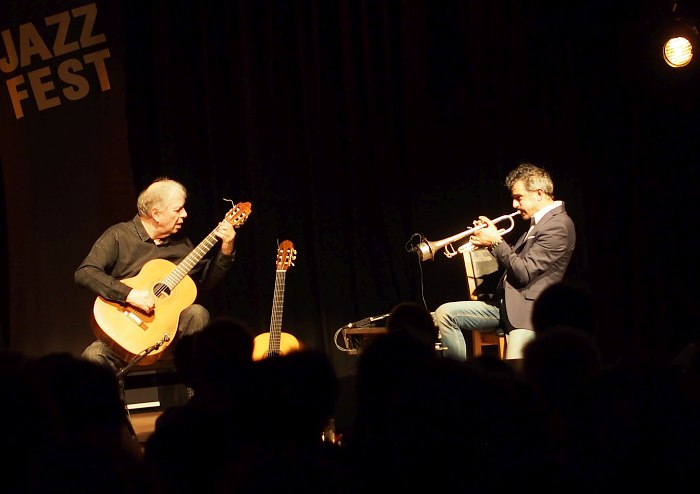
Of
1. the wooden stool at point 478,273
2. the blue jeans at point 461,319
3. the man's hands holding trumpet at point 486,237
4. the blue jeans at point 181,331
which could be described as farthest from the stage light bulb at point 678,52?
Result: the blue jeans at point 181,331

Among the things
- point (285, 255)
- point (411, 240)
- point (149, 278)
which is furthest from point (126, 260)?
point (411, 240)

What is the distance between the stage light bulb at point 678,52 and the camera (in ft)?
15.1

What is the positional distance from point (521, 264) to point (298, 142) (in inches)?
75.7

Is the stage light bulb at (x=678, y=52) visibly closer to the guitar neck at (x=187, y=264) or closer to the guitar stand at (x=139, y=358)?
the guitar neck at (x=187, y=264)

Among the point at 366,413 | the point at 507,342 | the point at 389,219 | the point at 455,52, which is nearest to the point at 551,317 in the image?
the point at 366,413

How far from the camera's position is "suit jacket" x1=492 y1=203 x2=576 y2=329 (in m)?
4.46

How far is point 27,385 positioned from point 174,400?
11.9 ft

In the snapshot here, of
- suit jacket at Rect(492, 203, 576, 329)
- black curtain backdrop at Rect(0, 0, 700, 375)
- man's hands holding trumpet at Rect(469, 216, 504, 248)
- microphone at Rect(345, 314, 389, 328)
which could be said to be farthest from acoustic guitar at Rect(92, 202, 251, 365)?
suit jacket at Rect(492, 203, 576, 329)

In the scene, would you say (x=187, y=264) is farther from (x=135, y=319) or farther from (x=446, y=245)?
(x=446, y=245)

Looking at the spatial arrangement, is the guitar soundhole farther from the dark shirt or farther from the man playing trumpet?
the man playing trumpet

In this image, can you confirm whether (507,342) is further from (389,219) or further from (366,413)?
(366,413)

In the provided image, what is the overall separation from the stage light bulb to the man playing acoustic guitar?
2.76 meters

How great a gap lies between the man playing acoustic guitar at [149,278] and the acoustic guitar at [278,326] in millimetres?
326

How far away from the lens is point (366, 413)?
1715 millimetres
